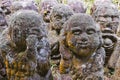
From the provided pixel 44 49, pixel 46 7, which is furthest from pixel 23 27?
pixel 46 7

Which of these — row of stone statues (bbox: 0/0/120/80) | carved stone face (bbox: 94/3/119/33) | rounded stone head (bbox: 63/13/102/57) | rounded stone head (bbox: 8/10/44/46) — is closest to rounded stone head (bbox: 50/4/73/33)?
carved stone face (bbox: 94/3/119/33)

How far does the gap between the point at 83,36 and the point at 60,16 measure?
5.04ft

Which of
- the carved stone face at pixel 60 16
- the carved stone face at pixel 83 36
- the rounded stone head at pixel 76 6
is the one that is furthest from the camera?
the rounded stone head at pixel 76 6

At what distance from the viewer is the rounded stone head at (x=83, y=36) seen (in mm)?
3951

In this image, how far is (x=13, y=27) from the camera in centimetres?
380

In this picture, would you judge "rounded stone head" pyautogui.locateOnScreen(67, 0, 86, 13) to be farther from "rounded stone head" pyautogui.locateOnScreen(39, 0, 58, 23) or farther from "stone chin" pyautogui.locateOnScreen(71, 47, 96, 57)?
"stone chin" pyautogui.locateOnScreen(71, 47, 96, 57)

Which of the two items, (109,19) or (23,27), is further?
(109,19)

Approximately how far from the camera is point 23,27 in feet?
12.4

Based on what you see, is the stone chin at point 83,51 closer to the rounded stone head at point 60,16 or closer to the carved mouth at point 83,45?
the carved mouth at point 83,45

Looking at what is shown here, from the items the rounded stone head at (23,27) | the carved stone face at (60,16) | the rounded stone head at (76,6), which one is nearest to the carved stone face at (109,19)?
the carved stone face at (60,16)

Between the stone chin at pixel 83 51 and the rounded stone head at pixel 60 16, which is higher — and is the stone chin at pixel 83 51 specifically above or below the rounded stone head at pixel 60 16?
above

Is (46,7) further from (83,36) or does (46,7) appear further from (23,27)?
(23,27)

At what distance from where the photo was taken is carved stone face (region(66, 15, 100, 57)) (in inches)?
A: 155

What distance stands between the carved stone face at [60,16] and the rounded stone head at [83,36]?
1.38 m
